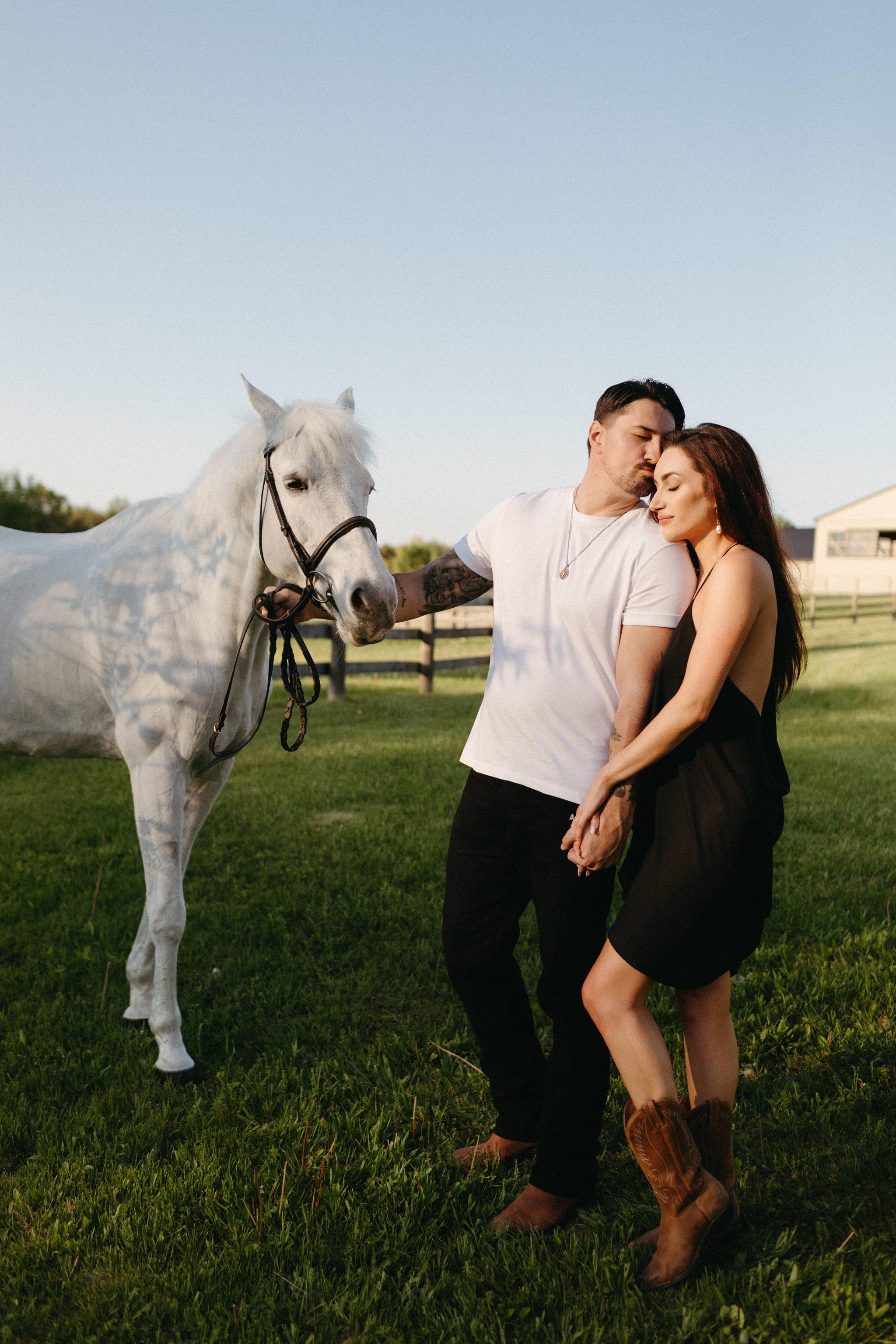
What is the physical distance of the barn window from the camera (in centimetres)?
3875

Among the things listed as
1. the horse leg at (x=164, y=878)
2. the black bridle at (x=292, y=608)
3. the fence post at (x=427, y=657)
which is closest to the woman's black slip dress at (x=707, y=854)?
the black bridle at (x=292, y=608)

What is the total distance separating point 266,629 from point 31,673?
108 centimetres

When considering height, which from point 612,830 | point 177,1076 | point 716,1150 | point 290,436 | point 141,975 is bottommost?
point 177,1076

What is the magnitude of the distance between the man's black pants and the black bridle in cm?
68

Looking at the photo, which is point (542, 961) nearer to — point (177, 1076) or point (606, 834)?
point (606, 834)

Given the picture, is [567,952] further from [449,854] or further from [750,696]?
[750,696]

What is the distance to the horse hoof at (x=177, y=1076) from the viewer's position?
3.06 meters

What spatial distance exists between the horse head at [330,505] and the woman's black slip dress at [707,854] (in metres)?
0.91

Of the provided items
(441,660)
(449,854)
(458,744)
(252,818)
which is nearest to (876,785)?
(458,744)

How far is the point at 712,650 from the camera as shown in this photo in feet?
6.44

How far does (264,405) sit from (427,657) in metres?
11.0

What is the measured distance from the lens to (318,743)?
361 inches

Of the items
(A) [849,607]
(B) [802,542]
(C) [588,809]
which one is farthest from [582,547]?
(B) [802,542]

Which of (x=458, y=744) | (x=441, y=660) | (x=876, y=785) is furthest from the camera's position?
(x=441, y=660)
